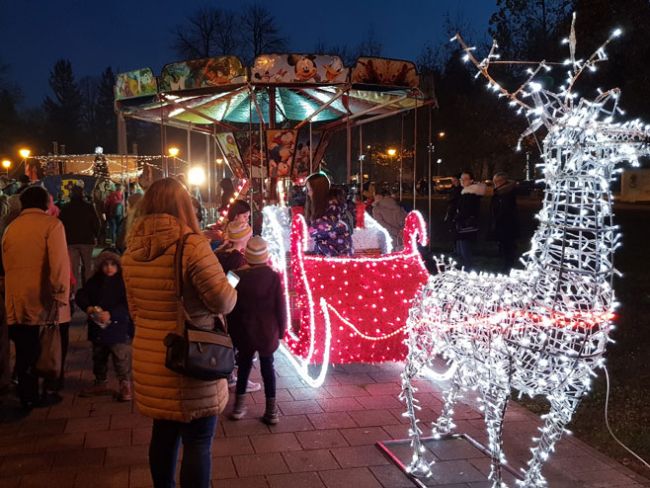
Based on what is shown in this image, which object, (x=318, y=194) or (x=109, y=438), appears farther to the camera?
(x=318, y=194)

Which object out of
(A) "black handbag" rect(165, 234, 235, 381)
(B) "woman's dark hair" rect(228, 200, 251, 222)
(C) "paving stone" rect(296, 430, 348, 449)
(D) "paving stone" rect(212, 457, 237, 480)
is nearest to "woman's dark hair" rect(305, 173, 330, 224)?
(B) "woman's dark hair" rect(228, 200, 251, 222)

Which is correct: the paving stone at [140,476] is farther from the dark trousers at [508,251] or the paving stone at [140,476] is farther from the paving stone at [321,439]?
the dark trousers at [508,251]

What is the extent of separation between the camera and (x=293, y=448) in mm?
4680

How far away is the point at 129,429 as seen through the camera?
502 cm

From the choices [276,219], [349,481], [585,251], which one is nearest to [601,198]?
[585,251]

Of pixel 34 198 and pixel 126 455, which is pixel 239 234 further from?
pixel 126 455

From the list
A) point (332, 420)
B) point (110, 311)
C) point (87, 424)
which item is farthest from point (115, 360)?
point (332, 420)

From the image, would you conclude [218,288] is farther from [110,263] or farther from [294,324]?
[294,324]

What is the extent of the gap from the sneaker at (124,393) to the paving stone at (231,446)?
124 cm

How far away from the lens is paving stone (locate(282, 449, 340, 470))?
14.3 ft

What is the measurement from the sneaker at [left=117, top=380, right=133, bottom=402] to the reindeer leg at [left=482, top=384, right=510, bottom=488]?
3.23 m

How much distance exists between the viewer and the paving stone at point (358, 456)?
14.6 feet

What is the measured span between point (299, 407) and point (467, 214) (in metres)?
6.17

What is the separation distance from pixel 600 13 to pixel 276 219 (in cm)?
989
